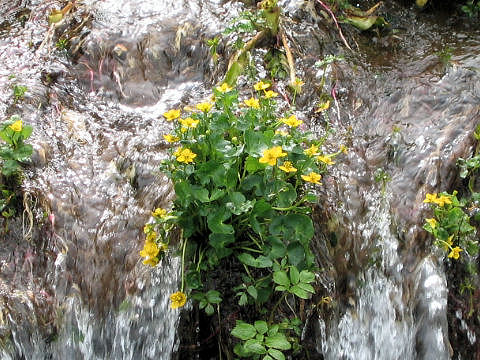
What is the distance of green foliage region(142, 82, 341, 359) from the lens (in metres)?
2.12

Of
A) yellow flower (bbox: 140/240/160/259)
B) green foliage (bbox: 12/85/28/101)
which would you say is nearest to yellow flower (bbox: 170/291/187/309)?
yellow flower (bbox: 140/240/160/259)

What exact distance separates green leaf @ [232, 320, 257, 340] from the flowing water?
0.41 m

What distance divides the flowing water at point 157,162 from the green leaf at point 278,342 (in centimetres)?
37

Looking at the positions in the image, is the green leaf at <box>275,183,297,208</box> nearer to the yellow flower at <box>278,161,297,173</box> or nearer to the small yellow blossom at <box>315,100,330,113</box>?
the yellow flower at <box>278,161,297,173</box>

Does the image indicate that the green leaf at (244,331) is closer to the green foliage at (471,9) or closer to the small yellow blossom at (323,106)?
the small yellow blossom at (323,106)

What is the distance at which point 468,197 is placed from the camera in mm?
2762

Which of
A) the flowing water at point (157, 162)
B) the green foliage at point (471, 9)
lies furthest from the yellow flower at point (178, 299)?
the green foliage at point (471, 9)

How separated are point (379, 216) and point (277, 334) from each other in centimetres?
91

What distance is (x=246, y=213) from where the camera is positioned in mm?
2217

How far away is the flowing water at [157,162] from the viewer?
2.49 meters

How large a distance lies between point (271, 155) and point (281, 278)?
46cm

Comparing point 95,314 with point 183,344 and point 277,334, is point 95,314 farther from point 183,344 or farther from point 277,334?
point 277,334

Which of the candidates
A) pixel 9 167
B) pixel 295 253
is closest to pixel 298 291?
pixel 295 253

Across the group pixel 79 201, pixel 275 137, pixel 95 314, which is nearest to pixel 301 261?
pixel 275 137
